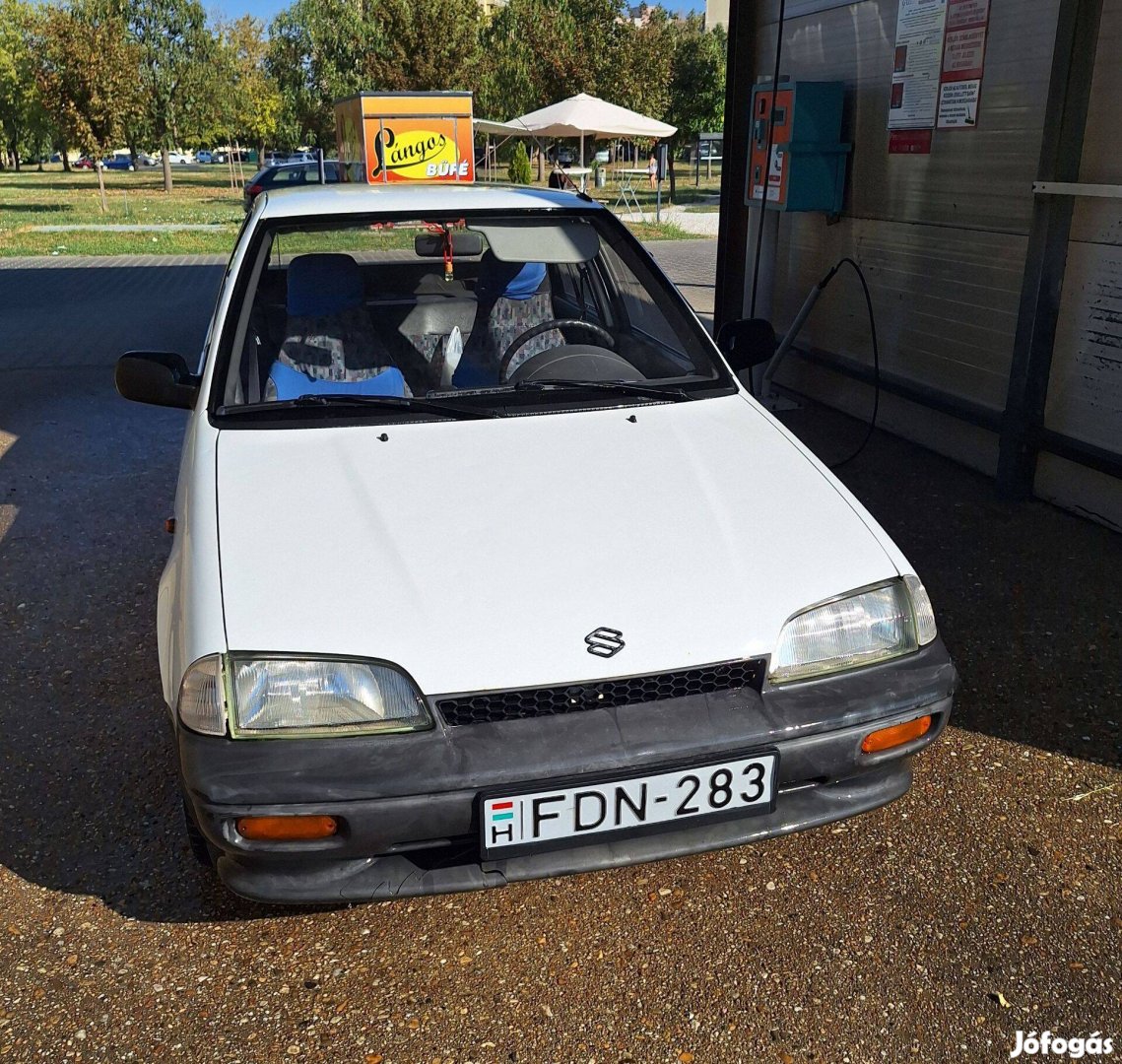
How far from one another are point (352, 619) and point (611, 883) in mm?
1040

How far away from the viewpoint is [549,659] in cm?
218

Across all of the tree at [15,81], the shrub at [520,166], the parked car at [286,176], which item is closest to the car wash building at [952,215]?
the parked car at [286,176]

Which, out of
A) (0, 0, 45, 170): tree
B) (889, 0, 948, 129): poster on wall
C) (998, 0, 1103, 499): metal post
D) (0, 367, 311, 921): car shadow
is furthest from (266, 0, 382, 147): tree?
(998, 0, 1103, 499): metal post

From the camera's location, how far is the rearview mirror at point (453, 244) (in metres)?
3.84

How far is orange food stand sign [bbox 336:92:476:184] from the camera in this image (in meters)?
19.8

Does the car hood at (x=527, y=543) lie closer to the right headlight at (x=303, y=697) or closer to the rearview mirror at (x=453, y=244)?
the right headlight at (x=303, y=697)

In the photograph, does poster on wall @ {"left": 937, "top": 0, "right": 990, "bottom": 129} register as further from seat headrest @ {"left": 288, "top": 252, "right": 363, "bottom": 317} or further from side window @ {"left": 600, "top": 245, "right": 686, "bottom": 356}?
seat headrest @ {"left": 288, "top": 252, "right": 363, "bottom": 317}

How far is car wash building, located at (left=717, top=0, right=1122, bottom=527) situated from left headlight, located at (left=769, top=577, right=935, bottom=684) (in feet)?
9.76

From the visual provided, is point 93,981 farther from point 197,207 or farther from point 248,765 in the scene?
point 197,207

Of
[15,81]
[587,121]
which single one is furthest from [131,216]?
[15,81]

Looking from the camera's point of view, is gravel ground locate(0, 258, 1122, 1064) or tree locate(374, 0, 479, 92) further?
tree locate(374, 0, 479, 92)

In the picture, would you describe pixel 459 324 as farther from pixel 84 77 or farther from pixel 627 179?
pixel 627 179

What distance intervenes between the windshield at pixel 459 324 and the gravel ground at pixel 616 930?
1.27 metres

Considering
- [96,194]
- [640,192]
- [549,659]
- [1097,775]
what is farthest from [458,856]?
[96,194]
